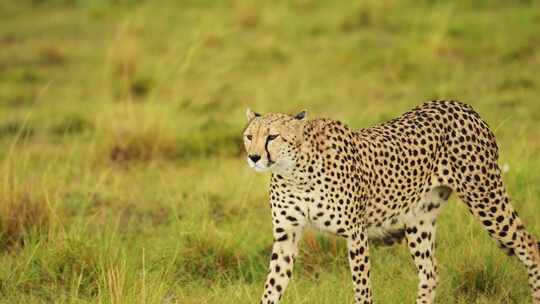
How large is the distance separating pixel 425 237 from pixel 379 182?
0.39 meters

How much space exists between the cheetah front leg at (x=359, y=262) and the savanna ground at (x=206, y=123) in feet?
1.07

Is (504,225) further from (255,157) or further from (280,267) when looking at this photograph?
(255,157)

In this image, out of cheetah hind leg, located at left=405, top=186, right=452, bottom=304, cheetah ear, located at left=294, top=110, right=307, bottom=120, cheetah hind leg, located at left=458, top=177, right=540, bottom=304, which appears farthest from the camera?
cheetah hind leg, located at left=405, top=186, right=452, bottom=304

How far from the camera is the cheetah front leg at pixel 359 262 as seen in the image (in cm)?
416

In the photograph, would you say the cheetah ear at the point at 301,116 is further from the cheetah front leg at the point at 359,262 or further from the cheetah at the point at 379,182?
the cheetah front leg at the point at 359,262

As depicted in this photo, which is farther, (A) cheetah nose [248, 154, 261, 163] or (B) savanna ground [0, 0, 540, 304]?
(B) savanna ground [0, 0, 540, 304]

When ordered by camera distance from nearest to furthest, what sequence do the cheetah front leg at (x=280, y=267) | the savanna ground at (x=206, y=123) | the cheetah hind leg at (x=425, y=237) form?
1. the cheetah front leg at (x=280, y=267)
2. the cheetah hind leg at (x=425, y=237)
3. the savanna ground at (x=206, y=123)

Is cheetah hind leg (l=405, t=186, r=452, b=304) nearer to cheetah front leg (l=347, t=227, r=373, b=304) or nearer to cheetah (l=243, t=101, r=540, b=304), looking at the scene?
cheetah (l=243, t=101, r=540, b=304)

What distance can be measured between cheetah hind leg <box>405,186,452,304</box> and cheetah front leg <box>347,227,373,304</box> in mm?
474

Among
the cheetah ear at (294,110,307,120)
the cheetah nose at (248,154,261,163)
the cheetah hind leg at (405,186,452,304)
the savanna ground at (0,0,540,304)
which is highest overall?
the cheetah ear at (294,110,307,120)

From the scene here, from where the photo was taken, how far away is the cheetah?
4.10 meters

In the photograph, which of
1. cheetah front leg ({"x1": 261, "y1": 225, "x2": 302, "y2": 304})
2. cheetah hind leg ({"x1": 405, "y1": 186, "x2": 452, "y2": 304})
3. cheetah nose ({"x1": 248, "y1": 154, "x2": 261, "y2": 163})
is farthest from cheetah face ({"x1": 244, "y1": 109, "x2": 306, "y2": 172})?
cheetah hind leg ({"x1": 405, "y1": 186, "x2": 452, "y2": 304})

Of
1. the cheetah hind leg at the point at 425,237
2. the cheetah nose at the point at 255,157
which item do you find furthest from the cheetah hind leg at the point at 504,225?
the cheetah nose at the point at 255,157

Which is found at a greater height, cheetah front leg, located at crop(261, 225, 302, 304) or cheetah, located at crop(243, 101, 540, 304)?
cheetah, located at crop(243, 101, 540, 304)
